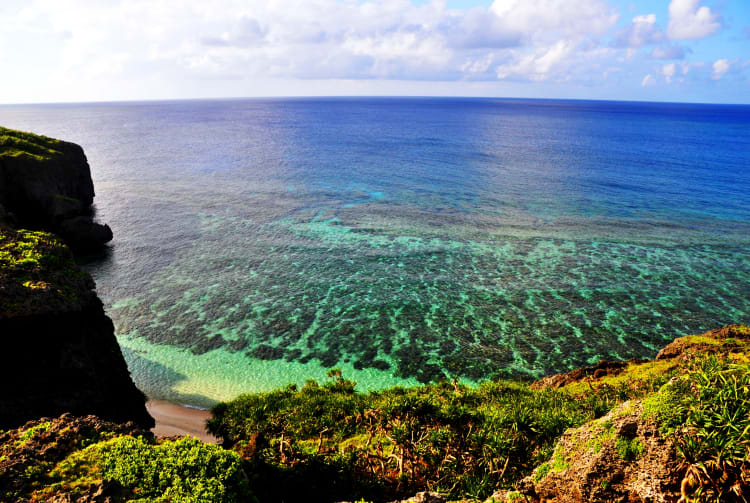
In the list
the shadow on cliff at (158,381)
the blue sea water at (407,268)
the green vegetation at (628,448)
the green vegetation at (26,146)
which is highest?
the green vegetation at (26,146)

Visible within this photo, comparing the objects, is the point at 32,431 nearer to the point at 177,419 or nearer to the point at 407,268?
the point at 177,419

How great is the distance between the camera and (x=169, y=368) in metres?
34.5

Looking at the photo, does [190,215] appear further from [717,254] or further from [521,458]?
[717,254]

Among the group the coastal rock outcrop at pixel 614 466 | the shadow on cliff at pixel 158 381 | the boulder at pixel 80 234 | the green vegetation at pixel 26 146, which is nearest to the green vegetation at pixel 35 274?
the shadow on cliff at pixel 158 381

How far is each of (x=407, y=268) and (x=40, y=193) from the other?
171 feet

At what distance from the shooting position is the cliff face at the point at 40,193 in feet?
171

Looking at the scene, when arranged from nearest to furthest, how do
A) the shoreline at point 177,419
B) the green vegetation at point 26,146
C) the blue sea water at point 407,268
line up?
the shoreline at point 177,419 → the blue sea water at point 407,268 → the green vegetation at point 26,146

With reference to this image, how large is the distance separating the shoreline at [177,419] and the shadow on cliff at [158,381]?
2.18 ft

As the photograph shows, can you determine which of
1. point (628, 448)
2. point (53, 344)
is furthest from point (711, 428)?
point (53, 344)

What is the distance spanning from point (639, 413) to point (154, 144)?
17379cm

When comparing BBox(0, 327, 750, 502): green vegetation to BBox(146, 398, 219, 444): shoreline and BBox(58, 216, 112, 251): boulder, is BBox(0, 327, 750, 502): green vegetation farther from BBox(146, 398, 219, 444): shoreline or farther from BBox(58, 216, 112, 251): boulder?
BBox(58, 216, 112, 251): boulder

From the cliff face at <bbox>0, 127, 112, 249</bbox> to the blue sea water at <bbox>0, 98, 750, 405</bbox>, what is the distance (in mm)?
5334

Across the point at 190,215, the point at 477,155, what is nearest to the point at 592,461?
the point at 190,215

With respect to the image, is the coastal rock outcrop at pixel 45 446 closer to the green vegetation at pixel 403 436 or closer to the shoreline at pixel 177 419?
the green vegetation at pixel 403 436
